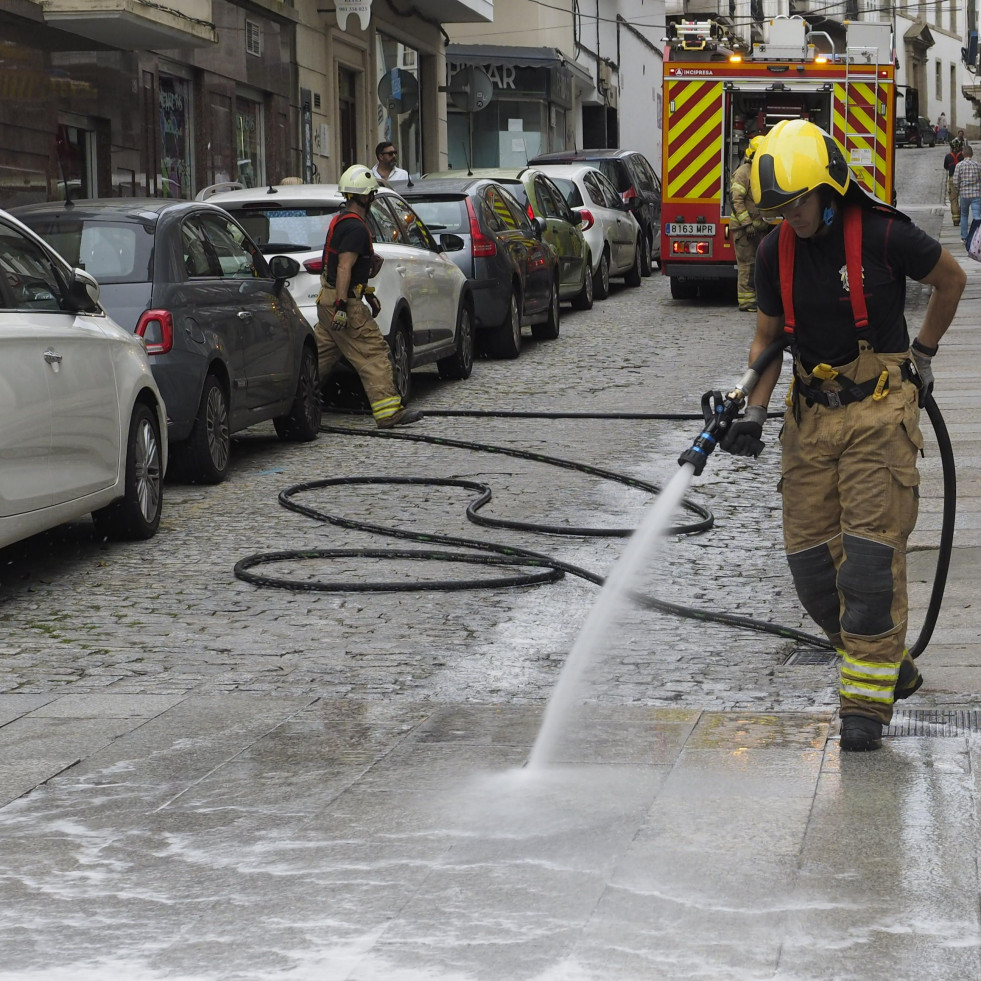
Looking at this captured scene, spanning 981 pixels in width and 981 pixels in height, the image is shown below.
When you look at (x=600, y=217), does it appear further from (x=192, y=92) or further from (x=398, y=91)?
(x=398, y=91)

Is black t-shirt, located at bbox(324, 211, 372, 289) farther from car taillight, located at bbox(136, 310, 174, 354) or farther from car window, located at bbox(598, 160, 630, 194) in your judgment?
car window, located at bbox(598, 160, 630, 194)

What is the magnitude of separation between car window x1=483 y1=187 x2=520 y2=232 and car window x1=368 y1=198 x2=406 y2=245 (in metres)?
2.36

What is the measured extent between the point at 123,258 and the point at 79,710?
4.71 meters

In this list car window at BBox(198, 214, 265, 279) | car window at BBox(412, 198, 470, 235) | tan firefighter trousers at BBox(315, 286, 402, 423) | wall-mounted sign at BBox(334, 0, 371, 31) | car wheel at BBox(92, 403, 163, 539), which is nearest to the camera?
car wheel at BBox(92, 403, 163, 539)

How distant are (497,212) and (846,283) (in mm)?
12145

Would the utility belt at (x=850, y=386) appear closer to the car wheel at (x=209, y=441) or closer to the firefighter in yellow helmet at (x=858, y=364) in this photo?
the firefighter in yellow helmet at (x=858, y=364)

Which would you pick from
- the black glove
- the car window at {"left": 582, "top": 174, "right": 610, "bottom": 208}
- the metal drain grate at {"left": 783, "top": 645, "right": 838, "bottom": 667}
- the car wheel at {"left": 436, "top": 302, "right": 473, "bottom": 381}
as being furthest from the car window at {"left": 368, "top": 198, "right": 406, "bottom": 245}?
the car window at {"left": 582, "top": 174, "right": 610, "bottom": 208}

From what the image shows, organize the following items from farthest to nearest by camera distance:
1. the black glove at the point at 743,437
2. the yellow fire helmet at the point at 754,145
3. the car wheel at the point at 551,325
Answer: the car wheel at the point at 551,325 → the yellow fire helmet at the point at 754,145 → the black glove at the point at 743,437

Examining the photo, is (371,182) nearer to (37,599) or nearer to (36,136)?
(37,599)

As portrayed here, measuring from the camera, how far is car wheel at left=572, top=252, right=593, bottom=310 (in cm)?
2205

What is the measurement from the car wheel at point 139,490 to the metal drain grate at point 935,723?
173 inches

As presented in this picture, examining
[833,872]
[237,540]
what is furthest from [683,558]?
[833,872]

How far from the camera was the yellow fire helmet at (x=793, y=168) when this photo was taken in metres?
5.02

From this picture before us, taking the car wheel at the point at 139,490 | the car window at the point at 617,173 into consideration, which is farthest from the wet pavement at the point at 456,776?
the car window at the point at 617,173
